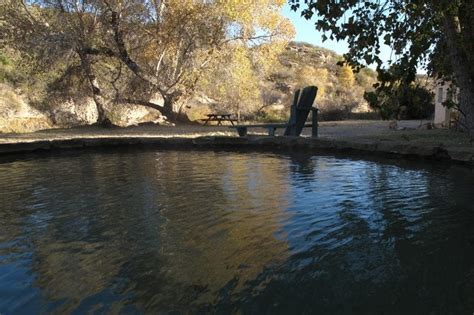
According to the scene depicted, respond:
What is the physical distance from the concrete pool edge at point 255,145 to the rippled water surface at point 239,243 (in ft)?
4.26

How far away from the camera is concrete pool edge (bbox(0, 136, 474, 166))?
8383 millimetres

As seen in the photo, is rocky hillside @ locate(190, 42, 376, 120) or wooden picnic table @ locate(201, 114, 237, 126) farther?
rocky hillside @ locate(190, 42, 376, 120)

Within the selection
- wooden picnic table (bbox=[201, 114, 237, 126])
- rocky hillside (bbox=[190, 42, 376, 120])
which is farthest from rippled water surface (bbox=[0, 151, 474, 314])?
rocky hillside (bbox=[190, 42, 376, 120])

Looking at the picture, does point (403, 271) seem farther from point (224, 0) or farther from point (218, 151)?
point (224, 0)

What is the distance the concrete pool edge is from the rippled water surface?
130 cm

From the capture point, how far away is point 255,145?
1064cm

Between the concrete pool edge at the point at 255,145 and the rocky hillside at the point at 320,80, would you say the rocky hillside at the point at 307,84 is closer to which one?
the rocky hillside at the point at 320,80

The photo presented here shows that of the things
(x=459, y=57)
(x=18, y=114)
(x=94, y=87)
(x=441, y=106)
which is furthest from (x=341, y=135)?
(x=18, y=114)

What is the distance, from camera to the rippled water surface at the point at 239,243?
2949 mm

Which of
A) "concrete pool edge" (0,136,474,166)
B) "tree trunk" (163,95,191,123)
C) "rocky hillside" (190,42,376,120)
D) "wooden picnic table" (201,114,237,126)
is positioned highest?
"rocky hillside" (190,42,376,120)

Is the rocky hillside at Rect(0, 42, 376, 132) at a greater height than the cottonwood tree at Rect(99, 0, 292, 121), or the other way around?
the cottonwood tree at Rect(99, 0, 292, 121)

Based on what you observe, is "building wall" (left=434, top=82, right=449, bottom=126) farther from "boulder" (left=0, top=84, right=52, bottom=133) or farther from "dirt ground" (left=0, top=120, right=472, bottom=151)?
"boulder" (left=0, top=84, right=52, bottom=133)

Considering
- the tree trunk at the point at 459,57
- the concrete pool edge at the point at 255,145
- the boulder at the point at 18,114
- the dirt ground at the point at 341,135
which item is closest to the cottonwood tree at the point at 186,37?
the dirt ground at the point at 341,135

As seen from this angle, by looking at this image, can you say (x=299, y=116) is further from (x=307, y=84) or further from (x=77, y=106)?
(x=307, y=84)
